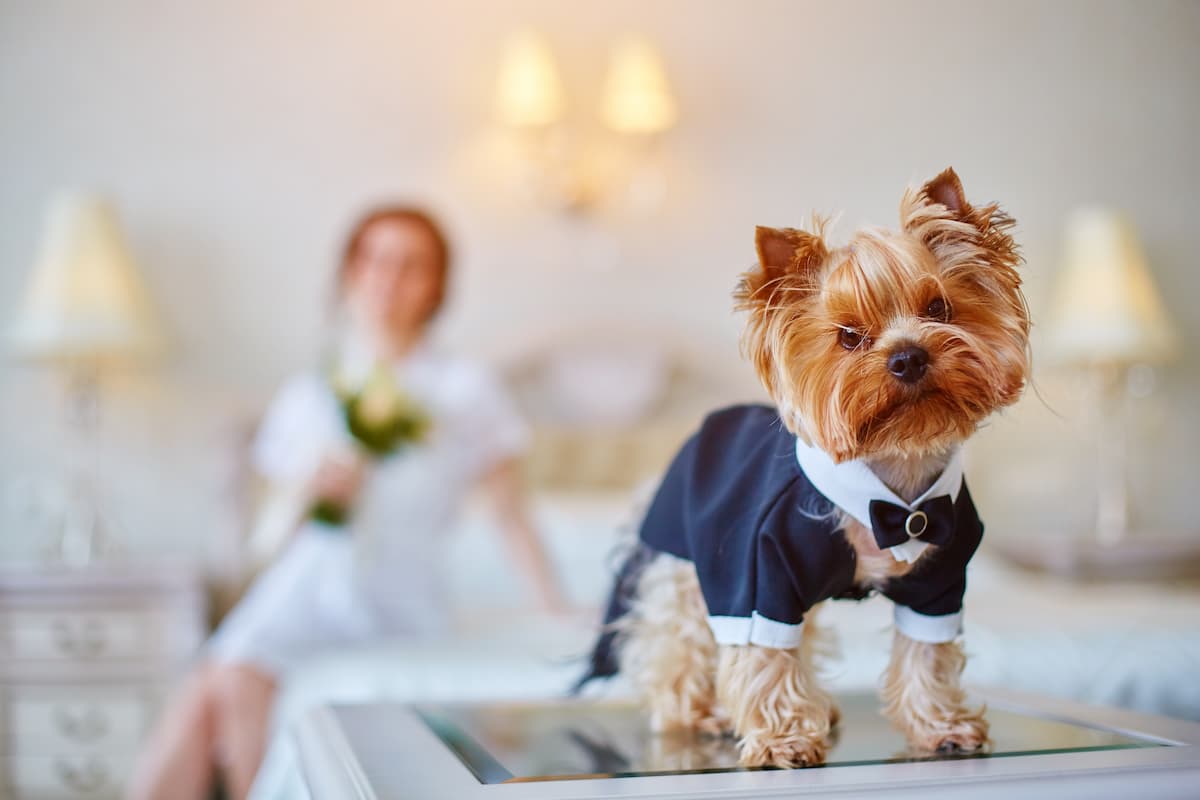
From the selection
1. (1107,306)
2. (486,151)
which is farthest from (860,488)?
(1107,306)

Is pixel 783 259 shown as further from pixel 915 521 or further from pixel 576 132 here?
pixel 576 132

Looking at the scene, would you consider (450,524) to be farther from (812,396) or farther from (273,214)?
(812,396)

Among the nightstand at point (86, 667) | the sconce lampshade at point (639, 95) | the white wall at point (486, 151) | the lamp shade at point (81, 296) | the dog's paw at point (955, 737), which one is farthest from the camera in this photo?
the sconce lampshade at point (639, 95)

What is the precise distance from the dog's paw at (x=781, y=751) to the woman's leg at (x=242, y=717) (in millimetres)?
1517

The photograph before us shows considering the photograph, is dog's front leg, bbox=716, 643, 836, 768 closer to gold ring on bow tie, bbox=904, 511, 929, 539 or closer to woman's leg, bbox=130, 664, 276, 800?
gold ring on bow tie, bbox=904, 511, 929, 539

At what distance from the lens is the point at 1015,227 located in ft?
2.31

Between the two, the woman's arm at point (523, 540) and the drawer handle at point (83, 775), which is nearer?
the woman's arm at point (523, 540)

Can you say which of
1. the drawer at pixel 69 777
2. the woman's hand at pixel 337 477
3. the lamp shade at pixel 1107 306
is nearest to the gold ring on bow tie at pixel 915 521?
the woman's hand at pixel 337 477

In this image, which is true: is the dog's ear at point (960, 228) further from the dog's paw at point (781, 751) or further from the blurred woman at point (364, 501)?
the blurred woman at point (364, 501)

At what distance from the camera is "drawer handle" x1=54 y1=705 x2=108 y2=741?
9.01 feet

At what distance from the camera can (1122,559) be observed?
10.8 feet

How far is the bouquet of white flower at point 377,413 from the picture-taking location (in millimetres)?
2062

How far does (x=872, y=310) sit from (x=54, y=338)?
2.78m

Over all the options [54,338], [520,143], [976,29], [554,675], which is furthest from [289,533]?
[976,29]
